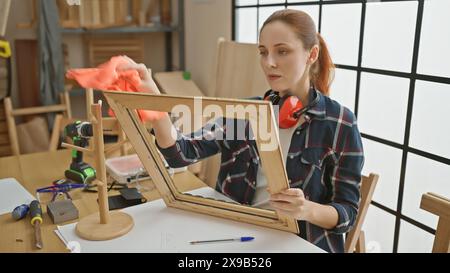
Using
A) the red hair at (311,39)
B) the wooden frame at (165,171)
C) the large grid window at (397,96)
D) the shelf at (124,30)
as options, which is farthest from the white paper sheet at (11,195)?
the shelf at (124,30)

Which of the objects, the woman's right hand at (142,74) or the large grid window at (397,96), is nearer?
the woman's right hand at (142,74)

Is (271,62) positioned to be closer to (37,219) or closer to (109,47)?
(37,219)

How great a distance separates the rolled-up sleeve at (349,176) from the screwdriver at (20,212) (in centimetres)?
84

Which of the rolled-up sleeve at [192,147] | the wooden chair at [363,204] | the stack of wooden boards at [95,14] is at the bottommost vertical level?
the wooden chair at [363,204]

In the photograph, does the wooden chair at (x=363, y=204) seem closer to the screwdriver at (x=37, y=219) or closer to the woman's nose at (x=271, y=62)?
the woman's nose at (x=271, y=62)

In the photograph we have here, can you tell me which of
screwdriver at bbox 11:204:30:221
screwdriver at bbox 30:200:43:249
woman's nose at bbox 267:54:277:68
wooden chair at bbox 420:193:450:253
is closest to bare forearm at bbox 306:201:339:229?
wooden chair at bbox 420:193:450:253

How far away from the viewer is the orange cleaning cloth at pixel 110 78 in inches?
37.2

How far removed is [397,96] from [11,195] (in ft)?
4.92

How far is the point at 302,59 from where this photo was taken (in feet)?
3.85

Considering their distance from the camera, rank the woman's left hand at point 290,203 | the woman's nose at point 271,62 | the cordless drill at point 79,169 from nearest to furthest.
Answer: the woman's left hand at point 290,203
the woman's nose at point 271,62
the cordless drill at point 79,169

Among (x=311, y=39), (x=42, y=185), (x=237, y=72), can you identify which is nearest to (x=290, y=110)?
(x=311, y=39)

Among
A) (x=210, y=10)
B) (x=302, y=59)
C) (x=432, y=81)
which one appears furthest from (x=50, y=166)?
(x=210, y=10)

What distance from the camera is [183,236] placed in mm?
963
